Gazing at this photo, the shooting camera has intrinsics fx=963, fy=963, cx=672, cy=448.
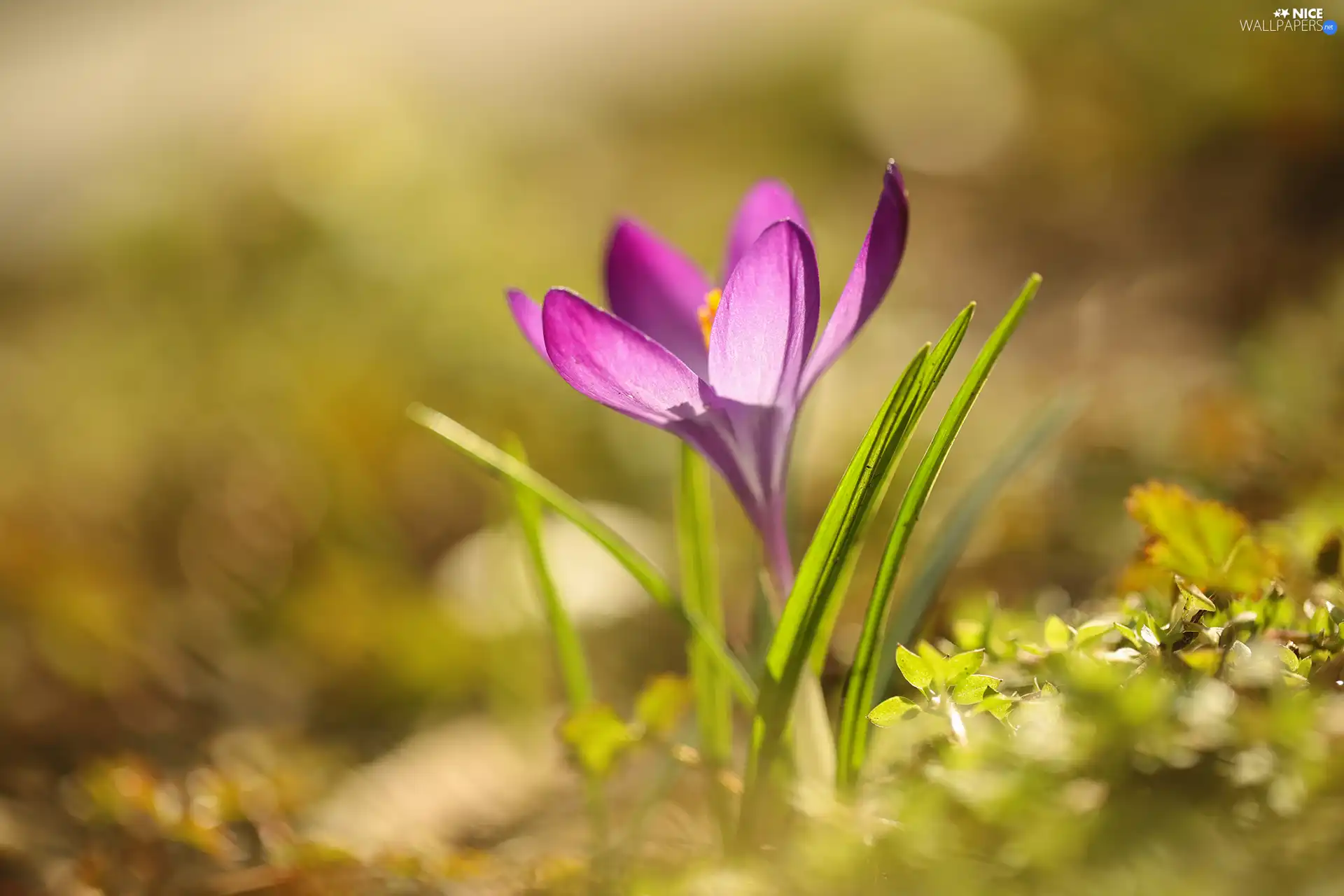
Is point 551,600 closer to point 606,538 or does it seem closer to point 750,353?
point 606,538

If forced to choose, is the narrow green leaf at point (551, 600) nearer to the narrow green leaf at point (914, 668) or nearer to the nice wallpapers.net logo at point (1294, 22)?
the narrow green leaf at point (914, 668)

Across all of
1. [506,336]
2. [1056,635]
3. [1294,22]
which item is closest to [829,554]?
[1056,635]

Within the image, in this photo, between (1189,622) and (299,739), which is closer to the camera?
(1189,622)

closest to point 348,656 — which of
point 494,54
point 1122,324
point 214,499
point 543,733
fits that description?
point 543,733

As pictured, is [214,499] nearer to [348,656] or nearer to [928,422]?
[348,656]


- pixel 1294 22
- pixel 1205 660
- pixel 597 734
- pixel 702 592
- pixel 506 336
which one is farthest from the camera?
pixel 506 336

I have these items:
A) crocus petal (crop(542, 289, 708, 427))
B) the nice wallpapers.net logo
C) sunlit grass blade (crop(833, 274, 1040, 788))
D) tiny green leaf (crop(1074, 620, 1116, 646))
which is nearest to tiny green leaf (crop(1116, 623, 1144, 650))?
tiny green leaf (crop(1074, 620, 1116, 646))
